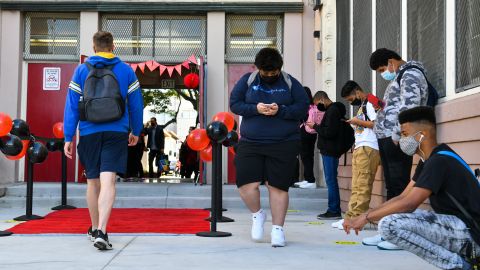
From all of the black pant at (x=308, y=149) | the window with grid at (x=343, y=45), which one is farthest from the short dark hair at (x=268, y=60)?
the black pant at (x=308, y=149)

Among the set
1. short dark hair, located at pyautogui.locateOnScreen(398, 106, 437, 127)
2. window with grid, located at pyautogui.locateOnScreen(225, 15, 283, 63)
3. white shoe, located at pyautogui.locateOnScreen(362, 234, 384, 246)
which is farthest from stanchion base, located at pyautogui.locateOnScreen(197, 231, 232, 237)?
window with grid, located at pyautogui.locateOnScreen(225, 15, 283, 63)

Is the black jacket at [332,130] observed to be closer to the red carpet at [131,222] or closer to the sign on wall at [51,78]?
the red carpet at [131,222]

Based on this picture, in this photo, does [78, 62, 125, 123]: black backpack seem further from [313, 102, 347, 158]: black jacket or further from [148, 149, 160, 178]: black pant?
[148, 149, 160, 178]: black pant

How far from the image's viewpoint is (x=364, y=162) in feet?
21.0

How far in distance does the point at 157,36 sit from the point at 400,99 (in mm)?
7233

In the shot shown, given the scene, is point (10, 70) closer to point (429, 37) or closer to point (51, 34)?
point (51, 34)

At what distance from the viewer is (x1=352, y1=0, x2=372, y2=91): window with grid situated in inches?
306

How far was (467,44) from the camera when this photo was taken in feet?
16.0

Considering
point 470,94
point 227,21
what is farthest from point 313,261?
point 227,21

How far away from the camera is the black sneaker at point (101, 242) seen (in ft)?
15.9

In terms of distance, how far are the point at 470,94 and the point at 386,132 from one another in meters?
0.82

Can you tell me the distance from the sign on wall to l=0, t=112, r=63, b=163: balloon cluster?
12.5ft

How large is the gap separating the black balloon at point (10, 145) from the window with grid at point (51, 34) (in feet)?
15.8

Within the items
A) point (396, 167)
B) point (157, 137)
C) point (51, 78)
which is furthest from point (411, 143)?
point (157, 137)
